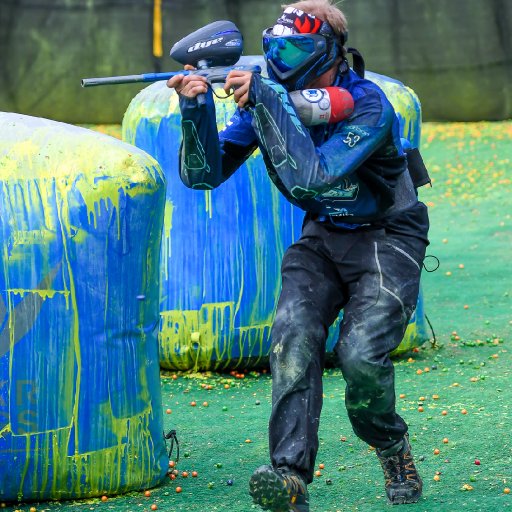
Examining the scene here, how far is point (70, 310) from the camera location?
153 inches

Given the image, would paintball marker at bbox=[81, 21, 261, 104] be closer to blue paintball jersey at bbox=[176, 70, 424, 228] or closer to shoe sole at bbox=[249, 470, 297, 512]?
blue paintball jersey at bbox=[176, 70, 424, 228]

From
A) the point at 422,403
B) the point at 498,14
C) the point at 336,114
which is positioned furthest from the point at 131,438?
the point at 498,14

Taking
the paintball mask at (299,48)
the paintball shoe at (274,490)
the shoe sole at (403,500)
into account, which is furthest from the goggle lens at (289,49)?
the shoe sole at (403,500)

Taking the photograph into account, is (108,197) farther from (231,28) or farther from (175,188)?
(175,188)

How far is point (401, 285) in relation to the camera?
12.3ft

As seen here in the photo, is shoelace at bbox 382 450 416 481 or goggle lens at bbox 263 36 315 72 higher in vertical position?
goggle lens at bbox 263 36 315 72

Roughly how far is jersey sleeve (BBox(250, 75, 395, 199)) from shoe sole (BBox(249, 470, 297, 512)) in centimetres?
88

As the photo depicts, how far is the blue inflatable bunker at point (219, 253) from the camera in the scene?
18.7 feet

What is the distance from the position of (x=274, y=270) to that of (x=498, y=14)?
9496 millimetres

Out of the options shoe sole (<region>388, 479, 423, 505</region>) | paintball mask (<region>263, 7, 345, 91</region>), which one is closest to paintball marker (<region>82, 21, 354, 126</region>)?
paintball mask (<region>263, 7, 345, 91</region>)

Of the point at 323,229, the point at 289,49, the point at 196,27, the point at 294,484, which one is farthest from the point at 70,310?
the point at 196,27

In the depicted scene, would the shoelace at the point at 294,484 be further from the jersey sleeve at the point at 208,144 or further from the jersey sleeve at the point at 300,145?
the jersey sleeve at the point at 208,144

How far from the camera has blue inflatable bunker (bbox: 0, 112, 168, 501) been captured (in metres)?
3.84

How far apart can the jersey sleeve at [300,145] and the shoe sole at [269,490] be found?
88 centimetres
